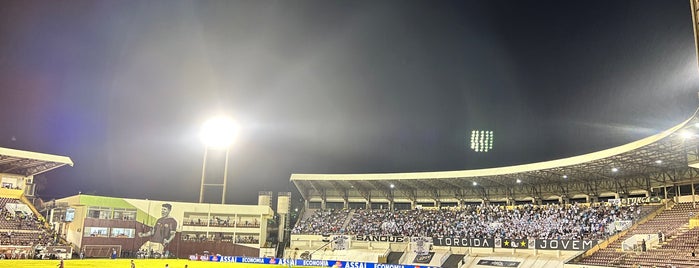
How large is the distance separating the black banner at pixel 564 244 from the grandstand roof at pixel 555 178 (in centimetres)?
824

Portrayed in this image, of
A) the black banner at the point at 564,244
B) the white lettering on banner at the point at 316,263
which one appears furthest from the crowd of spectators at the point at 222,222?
the black banner at the point at 564,244

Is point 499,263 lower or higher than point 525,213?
lower

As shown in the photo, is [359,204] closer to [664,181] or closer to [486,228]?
[486,228]

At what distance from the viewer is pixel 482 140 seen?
68250 mm

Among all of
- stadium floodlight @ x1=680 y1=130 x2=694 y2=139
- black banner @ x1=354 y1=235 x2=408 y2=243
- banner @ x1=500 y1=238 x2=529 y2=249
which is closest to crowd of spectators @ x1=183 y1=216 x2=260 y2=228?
black banner @ x1=354 y1=235 x2=408 y2=243

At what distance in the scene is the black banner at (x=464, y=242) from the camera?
5559 centimetres

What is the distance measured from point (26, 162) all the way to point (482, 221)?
58770mm

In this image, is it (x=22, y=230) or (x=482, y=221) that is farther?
(x=482, y=221)

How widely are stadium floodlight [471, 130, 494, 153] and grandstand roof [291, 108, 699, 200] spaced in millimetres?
4813

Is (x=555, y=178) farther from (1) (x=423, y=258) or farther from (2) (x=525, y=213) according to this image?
(1) (x=423, y=258)

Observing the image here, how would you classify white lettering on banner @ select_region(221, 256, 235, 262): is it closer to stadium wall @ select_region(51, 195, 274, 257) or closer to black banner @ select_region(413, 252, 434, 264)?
stadium wall @ select_region(51, 195, 274, 257)

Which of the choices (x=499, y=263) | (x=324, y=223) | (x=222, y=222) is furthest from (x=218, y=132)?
(x=499, y=263)

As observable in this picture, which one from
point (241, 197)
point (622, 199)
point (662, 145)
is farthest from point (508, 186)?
point (241, 197)

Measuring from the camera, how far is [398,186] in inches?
3009
